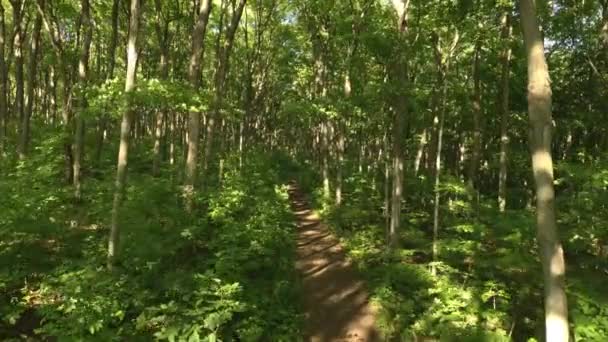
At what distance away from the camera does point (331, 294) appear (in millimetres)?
12961

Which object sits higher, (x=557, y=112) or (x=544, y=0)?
(x=544, y=0)

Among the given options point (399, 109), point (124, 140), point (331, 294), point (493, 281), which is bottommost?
point (331, 294)

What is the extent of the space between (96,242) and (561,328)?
10209 millimetres

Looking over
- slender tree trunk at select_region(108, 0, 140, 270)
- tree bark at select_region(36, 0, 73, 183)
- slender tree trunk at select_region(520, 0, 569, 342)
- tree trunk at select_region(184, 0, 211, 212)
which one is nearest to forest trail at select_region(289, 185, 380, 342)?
tree trunk at select_region(184, 0, 211, 212)

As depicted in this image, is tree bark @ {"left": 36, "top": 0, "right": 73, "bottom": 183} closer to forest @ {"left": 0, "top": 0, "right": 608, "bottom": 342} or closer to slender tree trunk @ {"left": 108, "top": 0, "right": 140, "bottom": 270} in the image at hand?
forest @ {"left": 0, "top": 0, "right": 608, "bottom": 342}

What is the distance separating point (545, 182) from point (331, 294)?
8102 mm

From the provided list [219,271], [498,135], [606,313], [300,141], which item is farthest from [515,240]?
[300,141]

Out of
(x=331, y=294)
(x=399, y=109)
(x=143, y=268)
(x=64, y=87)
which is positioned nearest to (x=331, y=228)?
(x=331, y=294)

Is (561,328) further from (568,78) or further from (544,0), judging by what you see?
(568,78)

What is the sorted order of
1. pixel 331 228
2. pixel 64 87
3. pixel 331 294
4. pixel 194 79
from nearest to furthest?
pixel 331 294 < pixel 194 79 < pixel 64 87 < pixel 331 228

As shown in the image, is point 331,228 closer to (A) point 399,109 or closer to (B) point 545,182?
(A) point 399,109

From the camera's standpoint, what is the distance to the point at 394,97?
1364 centimetres

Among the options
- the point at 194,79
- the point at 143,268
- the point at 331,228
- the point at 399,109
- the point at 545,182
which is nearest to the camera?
the point at 545,182

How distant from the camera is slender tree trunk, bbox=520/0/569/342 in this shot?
571 cm
